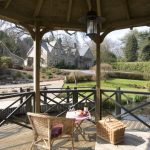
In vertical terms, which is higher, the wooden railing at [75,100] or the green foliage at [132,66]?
the green foliage at [132,66]

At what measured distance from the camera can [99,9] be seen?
18.3ft

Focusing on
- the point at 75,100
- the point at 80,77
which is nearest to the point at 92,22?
the point at 75,100

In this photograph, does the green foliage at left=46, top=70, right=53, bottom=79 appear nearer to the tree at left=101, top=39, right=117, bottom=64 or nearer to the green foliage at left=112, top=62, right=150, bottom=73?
the tree at left=101, top=39, right=117, bottom=64

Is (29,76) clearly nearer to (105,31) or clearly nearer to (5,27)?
(5,27)

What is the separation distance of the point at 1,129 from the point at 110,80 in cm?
2389

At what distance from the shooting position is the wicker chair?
4.00 metres

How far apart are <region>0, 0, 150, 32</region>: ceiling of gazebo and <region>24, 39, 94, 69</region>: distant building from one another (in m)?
24.6

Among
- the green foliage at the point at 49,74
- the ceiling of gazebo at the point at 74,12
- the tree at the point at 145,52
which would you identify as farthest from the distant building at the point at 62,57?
the ceiling of gazebo at the point at 74,12

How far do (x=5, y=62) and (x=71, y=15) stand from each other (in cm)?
2418

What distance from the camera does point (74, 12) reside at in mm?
5844

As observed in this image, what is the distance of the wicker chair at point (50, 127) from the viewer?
400 centimetres

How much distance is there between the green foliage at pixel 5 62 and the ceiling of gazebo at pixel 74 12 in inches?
935

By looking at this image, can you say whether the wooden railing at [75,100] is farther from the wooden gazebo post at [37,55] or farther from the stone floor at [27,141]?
the stone floor at [27,141]

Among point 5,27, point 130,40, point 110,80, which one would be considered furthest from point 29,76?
point 130,40
